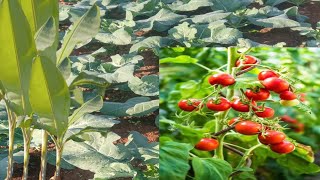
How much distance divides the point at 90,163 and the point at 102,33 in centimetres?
144

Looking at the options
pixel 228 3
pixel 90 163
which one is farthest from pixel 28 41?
pixel 228 3

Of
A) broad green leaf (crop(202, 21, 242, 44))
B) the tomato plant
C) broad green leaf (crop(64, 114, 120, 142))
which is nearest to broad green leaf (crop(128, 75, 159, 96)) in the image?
the tomato plant

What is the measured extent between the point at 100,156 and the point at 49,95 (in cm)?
48

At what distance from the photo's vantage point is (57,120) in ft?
8.37

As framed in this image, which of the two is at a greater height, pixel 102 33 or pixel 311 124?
pixel 311 124

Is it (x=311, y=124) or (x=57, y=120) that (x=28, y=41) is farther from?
(x=311, y=124)

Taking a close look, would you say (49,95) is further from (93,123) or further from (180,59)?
(93,123)

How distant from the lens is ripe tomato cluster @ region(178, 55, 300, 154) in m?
2.39

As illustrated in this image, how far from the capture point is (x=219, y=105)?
2420mm

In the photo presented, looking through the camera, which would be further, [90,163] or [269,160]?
[90,163]

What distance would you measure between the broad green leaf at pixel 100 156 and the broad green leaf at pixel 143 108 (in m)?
0.33

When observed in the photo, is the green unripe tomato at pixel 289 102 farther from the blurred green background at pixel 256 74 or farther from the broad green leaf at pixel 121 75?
the broad green leaf at pixel 121 75

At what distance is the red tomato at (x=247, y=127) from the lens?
2387 millimetres

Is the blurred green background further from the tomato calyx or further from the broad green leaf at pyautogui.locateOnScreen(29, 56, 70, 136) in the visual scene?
the broad green leaf at pyautogui.locateOnScreen(29, 56, 70, 136)
